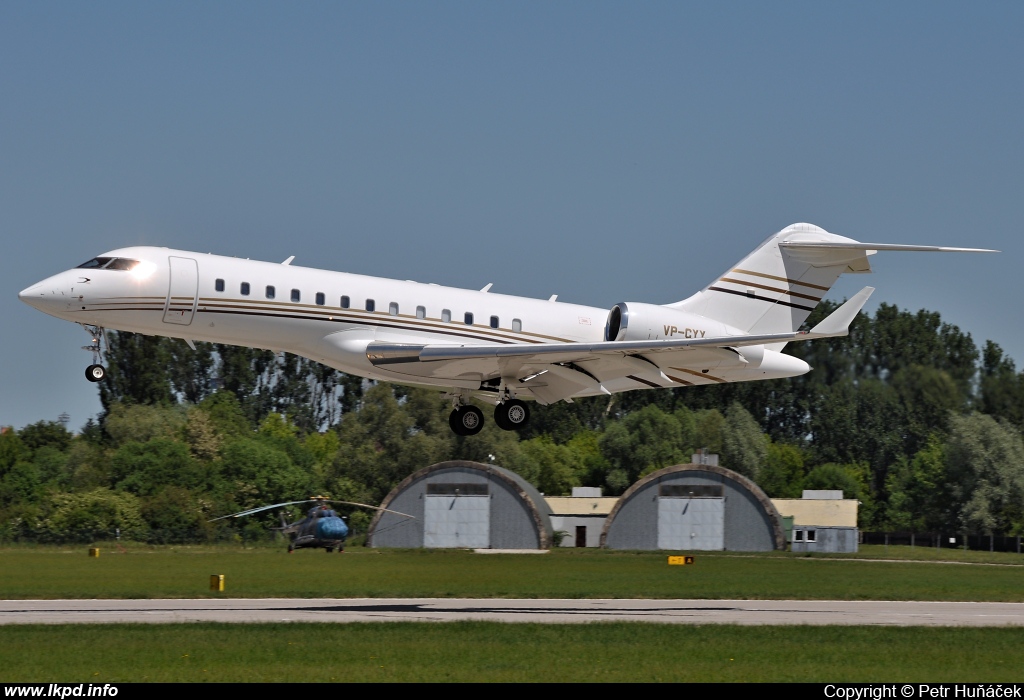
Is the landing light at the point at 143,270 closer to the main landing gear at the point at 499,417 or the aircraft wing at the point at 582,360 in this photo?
the aircraft wing at the point at 582,360

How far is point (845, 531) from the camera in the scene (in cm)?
4712

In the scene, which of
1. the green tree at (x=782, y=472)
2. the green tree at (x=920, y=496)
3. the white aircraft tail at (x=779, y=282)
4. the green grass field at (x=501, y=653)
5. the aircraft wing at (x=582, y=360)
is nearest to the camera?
the green grass field at (x=501, y=653)

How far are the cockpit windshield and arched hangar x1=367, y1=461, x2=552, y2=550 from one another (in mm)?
24179

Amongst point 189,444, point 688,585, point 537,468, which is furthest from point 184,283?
point 537,468

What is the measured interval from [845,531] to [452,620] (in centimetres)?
2914

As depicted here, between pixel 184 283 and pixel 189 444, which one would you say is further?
pixel 189 444

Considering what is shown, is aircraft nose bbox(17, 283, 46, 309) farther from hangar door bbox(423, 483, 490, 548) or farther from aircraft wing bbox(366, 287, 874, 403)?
hangar door bbox(423, 483, 490, 548)

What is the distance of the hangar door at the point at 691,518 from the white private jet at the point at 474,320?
21930 millimetres

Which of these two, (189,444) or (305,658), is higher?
(189,444)

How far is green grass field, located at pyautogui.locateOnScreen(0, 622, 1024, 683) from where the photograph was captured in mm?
15539

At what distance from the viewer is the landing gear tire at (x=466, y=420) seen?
81.9ft

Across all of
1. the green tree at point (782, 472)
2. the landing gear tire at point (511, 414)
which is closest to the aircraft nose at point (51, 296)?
the landing gear tire at point (511, 414)

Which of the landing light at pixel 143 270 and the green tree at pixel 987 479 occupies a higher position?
the landing light at pixel 143 270
